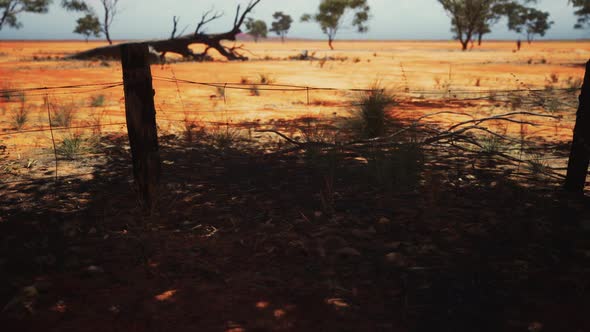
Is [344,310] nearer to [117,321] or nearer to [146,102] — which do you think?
[117,321]

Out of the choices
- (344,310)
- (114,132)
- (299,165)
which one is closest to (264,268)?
(344,310)

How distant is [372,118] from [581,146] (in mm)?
3485

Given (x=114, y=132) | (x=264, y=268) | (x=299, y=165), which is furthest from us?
(x=114, y=132)

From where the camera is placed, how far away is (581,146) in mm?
4465

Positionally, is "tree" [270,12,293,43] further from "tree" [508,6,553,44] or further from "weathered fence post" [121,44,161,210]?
"weathered fence post" [121,44,161,210]

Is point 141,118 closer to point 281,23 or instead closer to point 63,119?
point 63,119

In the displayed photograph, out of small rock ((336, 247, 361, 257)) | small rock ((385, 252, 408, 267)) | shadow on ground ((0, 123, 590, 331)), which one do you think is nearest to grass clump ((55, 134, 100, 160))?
shadow on ground ((0, 123, 590, 331))

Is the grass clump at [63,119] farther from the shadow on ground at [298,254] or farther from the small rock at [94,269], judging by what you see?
the small rock at [94,269]

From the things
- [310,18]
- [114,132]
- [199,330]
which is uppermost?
[310,18]

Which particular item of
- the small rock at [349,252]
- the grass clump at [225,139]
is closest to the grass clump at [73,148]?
the grass clump at [225,139]

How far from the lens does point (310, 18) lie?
59.6 meters

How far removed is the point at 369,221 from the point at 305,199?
0.81 m

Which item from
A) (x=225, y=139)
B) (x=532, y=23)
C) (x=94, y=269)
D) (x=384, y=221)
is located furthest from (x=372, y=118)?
(x=532, y=23)

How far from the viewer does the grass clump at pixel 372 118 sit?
7.47 m
